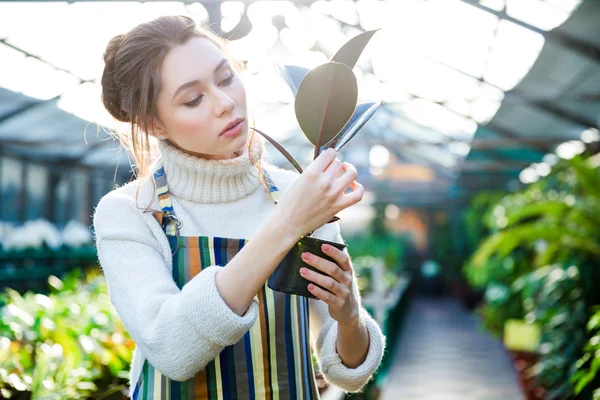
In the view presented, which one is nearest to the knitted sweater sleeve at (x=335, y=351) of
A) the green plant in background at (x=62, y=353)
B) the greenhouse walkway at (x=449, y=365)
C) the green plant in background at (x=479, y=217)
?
the green plant in background at (x=62, y=353)

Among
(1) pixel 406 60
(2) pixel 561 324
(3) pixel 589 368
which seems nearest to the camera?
(3) pixel 589 368

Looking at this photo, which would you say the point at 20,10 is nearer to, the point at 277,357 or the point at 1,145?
the point at 1,145

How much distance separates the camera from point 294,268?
88 centimetres

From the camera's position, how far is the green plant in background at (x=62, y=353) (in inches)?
80.7

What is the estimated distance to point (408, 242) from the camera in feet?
54.7

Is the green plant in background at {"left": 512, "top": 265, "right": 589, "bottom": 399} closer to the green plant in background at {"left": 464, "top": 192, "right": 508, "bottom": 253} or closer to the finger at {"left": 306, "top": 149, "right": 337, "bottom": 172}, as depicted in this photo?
the finger at {"left": 306, "top": 149, "right": 337, "bottom": 172}

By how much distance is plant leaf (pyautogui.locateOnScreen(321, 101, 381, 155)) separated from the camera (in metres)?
0.89

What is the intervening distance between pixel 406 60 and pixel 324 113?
6958mm

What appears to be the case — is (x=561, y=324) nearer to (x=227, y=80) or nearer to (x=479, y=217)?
(x=227, y=80)

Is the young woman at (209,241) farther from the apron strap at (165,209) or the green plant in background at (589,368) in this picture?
the green plant in background at (589,368)

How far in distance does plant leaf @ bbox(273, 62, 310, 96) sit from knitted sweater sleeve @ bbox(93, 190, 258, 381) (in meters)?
0.29

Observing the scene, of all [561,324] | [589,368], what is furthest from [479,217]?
[589,368]

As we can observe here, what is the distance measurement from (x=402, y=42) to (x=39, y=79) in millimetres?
4354

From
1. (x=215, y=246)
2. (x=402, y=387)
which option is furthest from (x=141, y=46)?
(x=402, y=387)
